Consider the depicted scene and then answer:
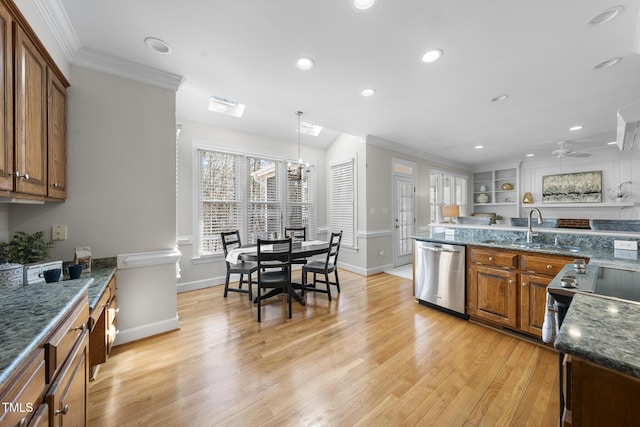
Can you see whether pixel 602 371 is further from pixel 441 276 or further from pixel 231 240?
pixel 231 240

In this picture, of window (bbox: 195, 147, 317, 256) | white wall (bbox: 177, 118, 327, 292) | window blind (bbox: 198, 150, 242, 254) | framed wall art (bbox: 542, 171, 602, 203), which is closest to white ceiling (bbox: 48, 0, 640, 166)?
white wall (bbox: 177, 118, 327, 292)

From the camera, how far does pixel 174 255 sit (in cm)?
255

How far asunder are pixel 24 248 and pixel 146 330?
3.98 ft

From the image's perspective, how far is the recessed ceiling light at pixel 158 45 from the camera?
2.05 m

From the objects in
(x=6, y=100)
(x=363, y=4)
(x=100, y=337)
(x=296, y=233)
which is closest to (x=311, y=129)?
(x=296, y=233)

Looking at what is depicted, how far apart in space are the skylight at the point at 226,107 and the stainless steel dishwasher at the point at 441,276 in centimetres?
354

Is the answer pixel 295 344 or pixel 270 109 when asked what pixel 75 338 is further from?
pixel 270 109

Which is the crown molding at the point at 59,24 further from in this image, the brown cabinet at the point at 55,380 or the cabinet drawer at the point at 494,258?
the cabinet drawer at the point at 494,258

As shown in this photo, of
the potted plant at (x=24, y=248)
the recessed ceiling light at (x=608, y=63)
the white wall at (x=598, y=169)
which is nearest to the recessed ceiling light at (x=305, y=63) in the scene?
the potted plant at (x=24, y=248)

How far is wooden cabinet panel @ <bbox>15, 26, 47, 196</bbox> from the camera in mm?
1360

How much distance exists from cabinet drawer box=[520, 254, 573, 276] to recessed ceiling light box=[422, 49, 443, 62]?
6.85ft

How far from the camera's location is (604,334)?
2.59ft

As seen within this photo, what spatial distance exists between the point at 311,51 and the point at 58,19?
187 centimetres

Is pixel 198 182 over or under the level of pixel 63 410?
over
